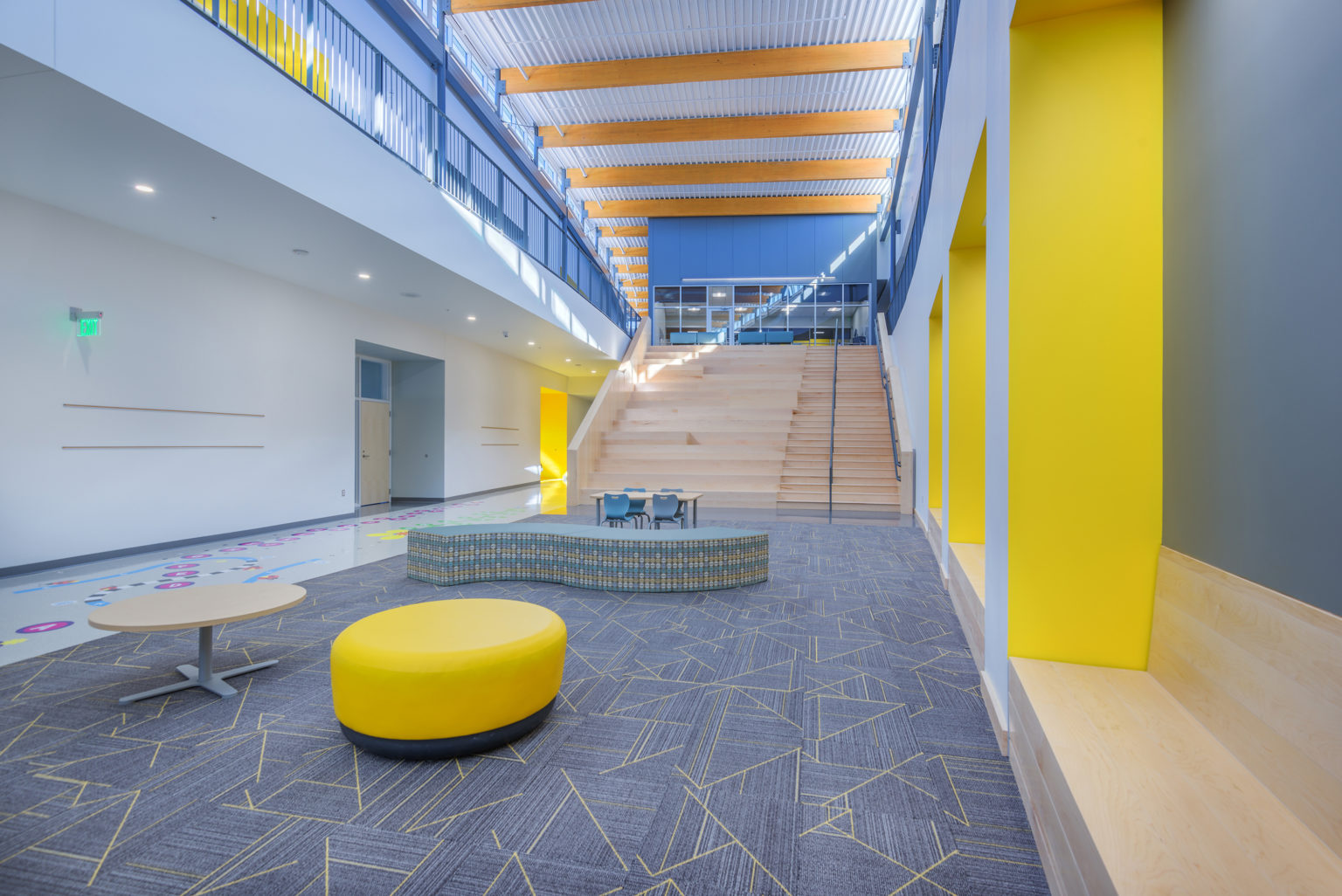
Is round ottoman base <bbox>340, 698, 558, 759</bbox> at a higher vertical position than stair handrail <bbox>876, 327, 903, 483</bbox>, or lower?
lower

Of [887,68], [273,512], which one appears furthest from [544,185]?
[273,512]

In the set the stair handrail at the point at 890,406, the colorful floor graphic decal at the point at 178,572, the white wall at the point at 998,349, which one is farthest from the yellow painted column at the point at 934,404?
the colorful floor graphic decal at the point at 178,572

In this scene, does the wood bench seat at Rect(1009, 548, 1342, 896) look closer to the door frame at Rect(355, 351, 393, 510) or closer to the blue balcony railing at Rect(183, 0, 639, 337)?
the blue balcony railing at Rect(183, 0, 639, 337)

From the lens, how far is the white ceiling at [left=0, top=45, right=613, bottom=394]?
13.5ft

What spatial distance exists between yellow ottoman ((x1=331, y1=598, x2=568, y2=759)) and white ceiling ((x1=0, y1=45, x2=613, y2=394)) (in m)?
4.07

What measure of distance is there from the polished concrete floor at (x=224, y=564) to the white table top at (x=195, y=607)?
1.15m

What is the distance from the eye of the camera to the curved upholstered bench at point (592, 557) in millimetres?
4961

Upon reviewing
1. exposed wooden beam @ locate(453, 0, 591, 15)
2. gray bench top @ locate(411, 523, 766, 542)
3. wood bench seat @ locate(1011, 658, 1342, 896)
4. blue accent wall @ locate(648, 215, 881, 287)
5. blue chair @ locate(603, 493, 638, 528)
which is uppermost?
exposed wooden beam @ locate(453, 0, 591, 15)

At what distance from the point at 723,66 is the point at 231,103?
929 centimetres

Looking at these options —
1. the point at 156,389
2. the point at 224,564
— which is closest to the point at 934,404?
the point at 224,564

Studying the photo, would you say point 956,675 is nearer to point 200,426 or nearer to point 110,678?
point 110,678

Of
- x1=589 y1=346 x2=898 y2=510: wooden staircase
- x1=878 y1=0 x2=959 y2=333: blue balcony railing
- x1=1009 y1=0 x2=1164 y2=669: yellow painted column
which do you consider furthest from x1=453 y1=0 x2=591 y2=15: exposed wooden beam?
x1=1009 y1=0 x2=1164 y2=669: yellow painted column

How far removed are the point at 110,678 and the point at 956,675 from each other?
4.33 metres

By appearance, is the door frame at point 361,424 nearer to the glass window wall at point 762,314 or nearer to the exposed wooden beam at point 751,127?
the exposed wooden beam at point 751,127
